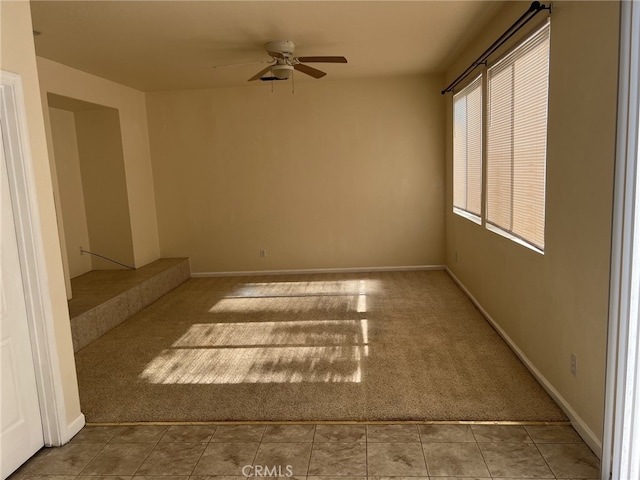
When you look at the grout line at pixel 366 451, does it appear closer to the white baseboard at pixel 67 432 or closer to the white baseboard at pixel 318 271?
the white baseboard at pixel 67 432

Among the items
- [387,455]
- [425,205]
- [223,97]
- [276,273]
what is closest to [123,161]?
[223,97]

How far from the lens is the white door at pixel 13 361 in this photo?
92.6 inches

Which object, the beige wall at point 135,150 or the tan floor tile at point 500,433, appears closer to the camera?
the tan floor tile at point 500,433

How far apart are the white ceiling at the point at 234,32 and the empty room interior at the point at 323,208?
0.03 m

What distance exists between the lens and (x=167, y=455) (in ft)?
8.17

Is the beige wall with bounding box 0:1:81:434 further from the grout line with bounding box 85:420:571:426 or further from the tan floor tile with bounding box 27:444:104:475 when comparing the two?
the grout line with bounding box 85:420:571:426

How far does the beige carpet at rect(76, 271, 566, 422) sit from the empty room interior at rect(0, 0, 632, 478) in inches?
0.9

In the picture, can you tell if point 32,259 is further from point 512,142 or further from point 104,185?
point 104,185

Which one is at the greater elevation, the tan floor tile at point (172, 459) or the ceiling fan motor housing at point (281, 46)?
the ceiling fan motor housing at point (281, 46)

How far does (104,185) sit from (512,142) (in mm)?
4928

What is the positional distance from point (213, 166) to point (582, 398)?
215 inches

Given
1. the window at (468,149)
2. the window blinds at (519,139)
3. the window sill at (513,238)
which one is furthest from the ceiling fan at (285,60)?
the window sill at (513,238)

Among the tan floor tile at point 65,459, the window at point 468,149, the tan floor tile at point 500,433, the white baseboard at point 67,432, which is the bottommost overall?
the tan floor tile at point 65,459

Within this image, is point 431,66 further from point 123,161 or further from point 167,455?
point 167,455
